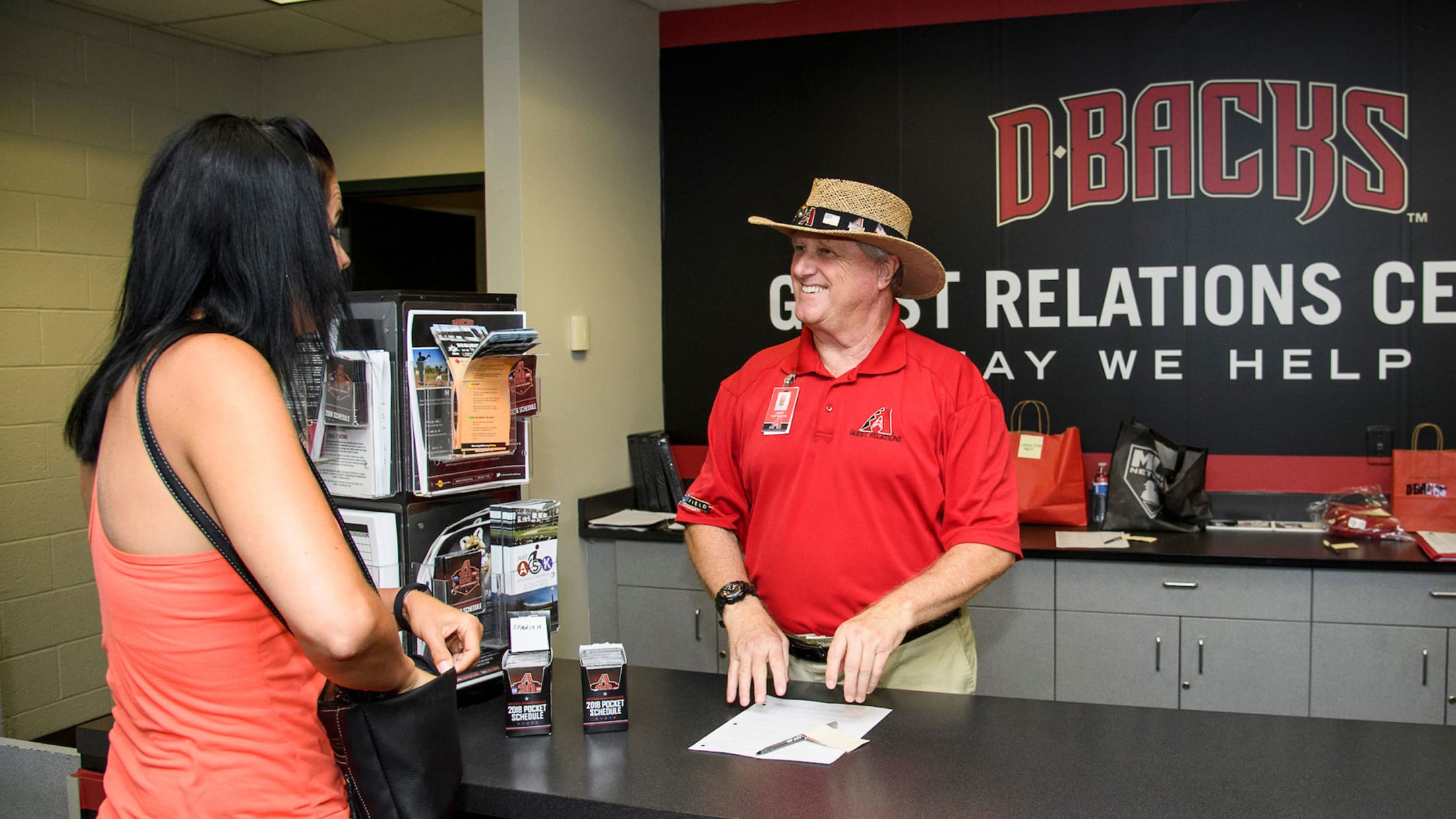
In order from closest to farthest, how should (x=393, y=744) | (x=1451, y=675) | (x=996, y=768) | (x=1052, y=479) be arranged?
(x=393, y=744), (x=996, y=768), (x=1451, y=675), (x=1052, y=479)

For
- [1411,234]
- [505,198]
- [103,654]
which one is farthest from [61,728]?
[1411,234]

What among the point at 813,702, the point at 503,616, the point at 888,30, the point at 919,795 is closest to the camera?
the point at 919,795

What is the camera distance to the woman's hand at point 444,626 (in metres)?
1.56

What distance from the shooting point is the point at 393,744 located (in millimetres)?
1309

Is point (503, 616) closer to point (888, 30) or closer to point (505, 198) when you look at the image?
point (505, 198)

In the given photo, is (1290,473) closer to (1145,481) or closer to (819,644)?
(1145,481)

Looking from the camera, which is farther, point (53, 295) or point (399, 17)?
point (399, 17)

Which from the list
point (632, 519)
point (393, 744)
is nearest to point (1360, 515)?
point (632, 519)

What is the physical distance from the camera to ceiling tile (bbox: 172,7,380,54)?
14.5ft

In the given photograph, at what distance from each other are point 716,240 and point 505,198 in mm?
1102

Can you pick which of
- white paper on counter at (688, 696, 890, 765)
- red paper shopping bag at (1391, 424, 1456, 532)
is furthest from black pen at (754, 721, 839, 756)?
red paper shopping bag at (1391, 424, 1456, 532)

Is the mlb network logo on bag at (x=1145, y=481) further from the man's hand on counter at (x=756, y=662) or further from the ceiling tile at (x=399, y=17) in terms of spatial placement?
the ceiling tile at (x=399, y=17)

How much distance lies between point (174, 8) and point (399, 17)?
0.84 metres

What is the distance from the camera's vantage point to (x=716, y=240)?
14.6 feet
